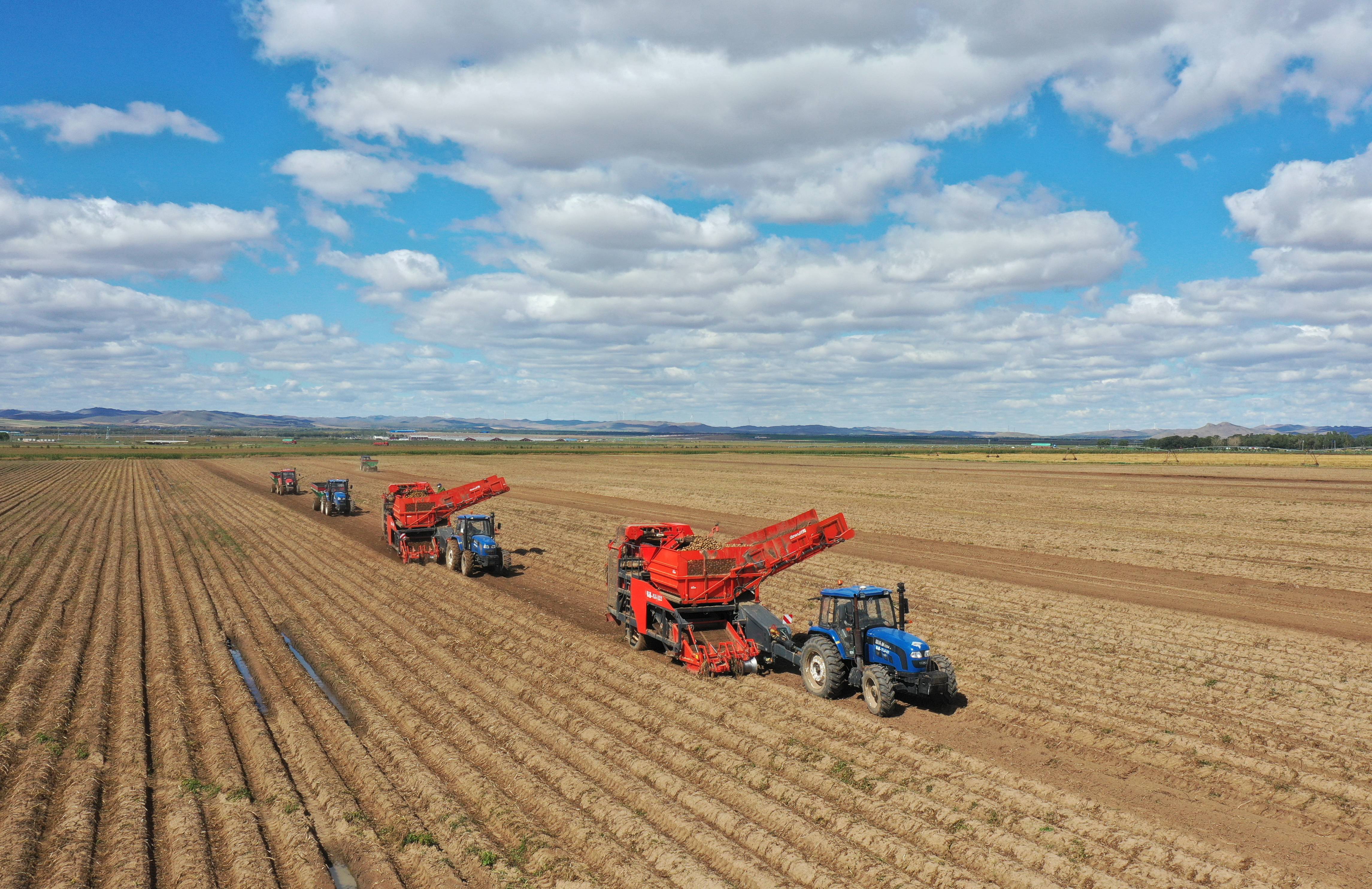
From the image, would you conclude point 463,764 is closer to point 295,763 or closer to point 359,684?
point 295,763

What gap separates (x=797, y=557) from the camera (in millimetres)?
15781

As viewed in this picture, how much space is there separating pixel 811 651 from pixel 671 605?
123 inches

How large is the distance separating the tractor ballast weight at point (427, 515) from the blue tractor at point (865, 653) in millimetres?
15675

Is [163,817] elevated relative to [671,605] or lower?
lower

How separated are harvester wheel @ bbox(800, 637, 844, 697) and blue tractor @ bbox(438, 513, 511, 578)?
43.7 feet

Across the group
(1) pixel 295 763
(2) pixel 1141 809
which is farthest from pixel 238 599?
(2) pixel 1141 809

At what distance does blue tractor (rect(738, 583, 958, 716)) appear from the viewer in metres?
12.6

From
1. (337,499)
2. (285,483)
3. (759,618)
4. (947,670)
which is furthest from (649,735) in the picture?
(285,483)

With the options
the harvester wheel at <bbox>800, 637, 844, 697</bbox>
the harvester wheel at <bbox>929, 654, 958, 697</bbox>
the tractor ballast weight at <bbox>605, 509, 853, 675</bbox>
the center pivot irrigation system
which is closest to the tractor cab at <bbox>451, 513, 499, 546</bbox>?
the center pivot irrigation system

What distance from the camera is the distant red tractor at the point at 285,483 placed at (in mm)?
53188

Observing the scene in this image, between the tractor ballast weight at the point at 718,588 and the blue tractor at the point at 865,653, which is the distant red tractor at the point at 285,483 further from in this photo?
the blue tractor at the point at 865,653

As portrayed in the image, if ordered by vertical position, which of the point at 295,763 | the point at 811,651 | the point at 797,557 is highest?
the point at 797,557

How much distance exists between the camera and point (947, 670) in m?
12.7

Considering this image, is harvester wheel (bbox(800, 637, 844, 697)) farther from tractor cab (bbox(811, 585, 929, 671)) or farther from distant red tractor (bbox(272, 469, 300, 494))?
distant red tractor (bbox(272, 469, 300, 494))
